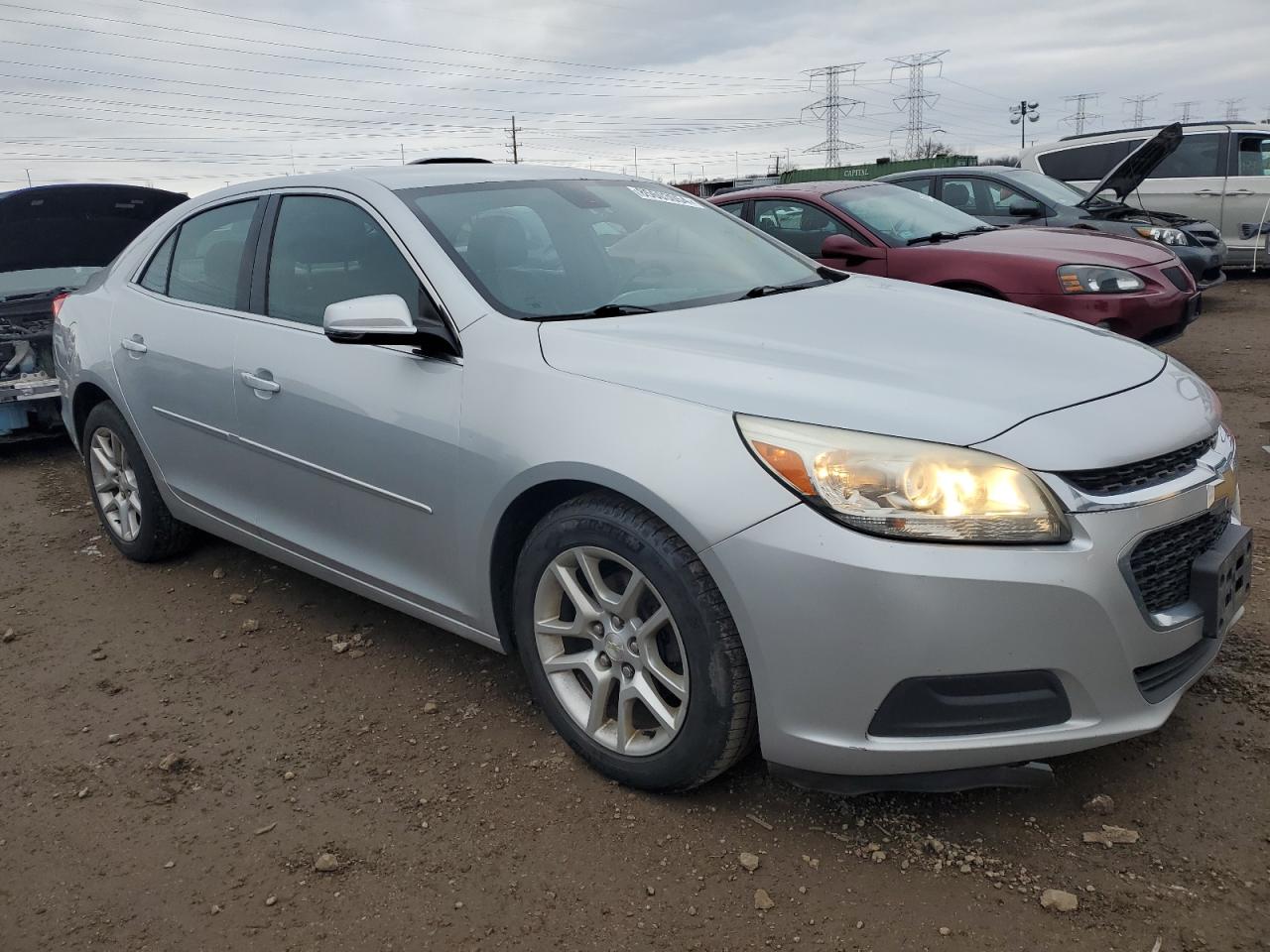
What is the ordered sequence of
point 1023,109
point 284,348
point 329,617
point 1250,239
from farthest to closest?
point 1023,109
point 1250,239
point 329,617
point 284,348

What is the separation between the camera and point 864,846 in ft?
8.05

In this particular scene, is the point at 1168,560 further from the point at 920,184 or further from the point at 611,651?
the point at 920,184

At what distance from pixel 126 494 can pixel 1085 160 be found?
12.1m

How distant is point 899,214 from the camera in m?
7.56

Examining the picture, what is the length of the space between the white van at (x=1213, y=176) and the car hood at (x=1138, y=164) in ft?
5.77

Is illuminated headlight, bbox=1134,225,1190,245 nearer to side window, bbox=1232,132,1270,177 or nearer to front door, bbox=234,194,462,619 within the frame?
side window, bbox=1232,132,1270,177

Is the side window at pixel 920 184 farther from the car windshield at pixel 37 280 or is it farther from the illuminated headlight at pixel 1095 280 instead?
the car windshield at pixel 37 280

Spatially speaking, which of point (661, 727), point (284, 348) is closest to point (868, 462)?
point (661, 727)

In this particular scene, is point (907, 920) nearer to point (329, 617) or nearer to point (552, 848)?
point (552, 848)

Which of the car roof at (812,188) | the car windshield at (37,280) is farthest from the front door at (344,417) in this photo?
the car roof at (812,188)

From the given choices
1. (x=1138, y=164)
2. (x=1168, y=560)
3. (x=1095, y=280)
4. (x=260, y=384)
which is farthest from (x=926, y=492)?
(x=1138, y=164)

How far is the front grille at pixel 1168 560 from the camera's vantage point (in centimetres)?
224

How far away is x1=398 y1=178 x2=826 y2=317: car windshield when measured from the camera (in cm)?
304

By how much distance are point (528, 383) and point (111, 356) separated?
2.47 meters
